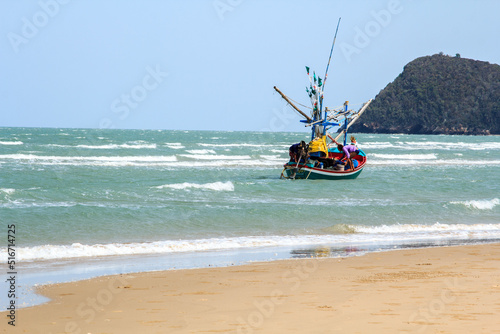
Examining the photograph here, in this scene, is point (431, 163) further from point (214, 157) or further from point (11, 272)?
point (11, 272)

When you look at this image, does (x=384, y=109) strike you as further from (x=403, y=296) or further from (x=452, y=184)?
(x=403, y=296)

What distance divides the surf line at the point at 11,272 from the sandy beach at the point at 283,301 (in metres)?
0.09

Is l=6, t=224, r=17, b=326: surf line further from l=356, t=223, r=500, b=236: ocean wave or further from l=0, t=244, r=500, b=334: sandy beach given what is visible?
l=356, t=223, r=500, b=236: ocean wave

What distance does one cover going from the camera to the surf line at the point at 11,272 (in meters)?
6.63

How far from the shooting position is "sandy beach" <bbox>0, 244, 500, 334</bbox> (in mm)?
6051

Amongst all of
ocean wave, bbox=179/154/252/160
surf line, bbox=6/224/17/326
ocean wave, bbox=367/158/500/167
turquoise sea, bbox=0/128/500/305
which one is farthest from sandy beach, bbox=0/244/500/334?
ocean wave, bbox=179/154/252/160

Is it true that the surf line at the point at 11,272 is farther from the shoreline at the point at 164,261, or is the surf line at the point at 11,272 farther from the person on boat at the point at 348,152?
the person on boat at the point at 348,152

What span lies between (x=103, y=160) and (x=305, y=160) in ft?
61.0

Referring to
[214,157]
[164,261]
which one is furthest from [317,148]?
[214,157]

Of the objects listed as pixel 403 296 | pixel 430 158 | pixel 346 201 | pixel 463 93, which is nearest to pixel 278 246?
pixel 403 296

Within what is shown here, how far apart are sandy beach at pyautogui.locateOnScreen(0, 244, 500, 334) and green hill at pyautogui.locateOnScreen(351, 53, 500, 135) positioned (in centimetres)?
14670

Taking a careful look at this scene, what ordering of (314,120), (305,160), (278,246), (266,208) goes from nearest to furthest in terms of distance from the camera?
(278,246), (266,208), (305,160), (314,120)

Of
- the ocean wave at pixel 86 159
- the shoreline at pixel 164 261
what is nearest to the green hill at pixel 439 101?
the ocean wave at pixel 86 159

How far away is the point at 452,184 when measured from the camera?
87.2 feet
